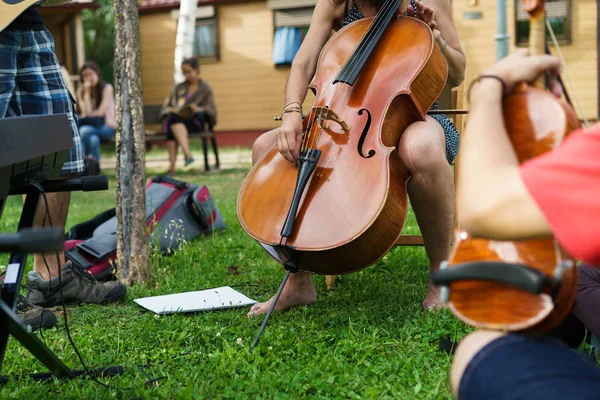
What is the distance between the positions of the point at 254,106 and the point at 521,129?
1385 centimetres

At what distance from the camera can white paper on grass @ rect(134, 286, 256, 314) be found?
2.72 meters

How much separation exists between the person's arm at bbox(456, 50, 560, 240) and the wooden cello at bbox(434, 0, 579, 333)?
0.04 meters

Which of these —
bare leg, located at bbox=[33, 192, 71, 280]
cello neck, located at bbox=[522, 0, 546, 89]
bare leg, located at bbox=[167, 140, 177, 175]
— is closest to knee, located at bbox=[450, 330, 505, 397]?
cello neck, located at bbox=[522, 0, 546, 89]

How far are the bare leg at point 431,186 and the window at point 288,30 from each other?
38.3 ft

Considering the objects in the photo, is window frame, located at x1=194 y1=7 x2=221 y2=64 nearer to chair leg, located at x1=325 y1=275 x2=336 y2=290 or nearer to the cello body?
chair leg, located at x1=325 y1=275 x2=336 y2=290

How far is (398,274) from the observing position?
325 cm

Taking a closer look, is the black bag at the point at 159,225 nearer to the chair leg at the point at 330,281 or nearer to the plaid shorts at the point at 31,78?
the plaid shorts at the point at 31,78

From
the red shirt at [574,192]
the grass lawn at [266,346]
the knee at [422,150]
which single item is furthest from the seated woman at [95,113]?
the red shirt at [574,192]

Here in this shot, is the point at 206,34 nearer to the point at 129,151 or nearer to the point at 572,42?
the point at 572,42

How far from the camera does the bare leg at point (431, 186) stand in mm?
2384

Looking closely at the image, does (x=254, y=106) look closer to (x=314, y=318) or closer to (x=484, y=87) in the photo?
(x=314, y=318)

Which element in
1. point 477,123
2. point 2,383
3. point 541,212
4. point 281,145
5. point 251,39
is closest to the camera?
point 541,212

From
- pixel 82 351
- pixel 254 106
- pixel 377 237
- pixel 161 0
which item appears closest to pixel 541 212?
pixel 377 237

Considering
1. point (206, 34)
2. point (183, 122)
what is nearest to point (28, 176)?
point (183, 122)
